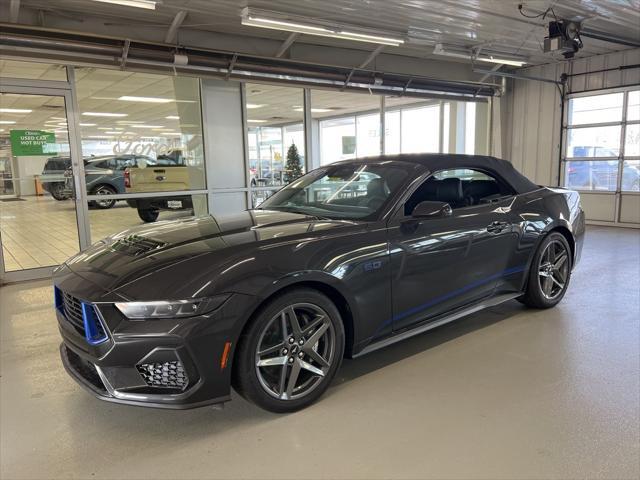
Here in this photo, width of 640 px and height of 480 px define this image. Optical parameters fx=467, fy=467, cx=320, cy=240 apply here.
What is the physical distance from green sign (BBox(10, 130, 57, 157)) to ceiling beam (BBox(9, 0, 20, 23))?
1262 millimetres

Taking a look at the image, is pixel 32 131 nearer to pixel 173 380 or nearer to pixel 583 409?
pixel 173 380

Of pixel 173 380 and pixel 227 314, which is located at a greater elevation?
pixel 227 314

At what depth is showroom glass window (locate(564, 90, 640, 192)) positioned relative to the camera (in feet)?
30.2

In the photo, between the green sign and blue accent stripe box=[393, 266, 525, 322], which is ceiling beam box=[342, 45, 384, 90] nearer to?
the green sign

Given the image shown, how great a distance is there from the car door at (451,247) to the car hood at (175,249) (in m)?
0.43

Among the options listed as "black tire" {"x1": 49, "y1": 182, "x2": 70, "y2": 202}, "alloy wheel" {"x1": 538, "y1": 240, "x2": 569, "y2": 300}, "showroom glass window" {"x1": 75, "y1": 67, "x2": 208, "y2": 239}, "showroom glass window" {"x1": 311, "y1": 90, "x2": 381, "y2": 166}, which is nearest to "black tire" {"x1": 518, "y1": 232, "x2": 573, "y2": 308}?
"alloy wheel" {"x1": 538, "y1": 240, "x2": 569, "y2": 300}

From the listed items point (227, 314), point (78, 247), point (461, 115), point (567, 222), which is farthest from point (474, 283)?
point (461, 115)

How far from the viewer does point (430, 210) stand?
113 inches

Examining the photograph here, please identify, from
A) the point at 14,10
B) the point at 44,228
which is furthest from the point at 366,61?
the point at 44,228

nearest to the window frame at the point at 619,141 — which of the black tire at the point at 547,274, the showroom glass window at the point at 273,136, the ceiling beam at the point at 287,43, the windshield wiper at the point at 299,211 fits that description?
the showroom glass window at the point at 273,136

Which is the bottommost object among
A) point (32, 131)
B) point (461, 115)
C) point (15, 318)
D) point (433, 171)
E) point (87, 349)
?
point (15, 318)

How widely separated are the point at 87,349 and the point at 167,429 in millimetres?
581

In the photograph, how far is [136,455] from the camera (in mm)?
2152

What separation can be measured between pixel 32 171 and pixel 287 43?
3956mm
